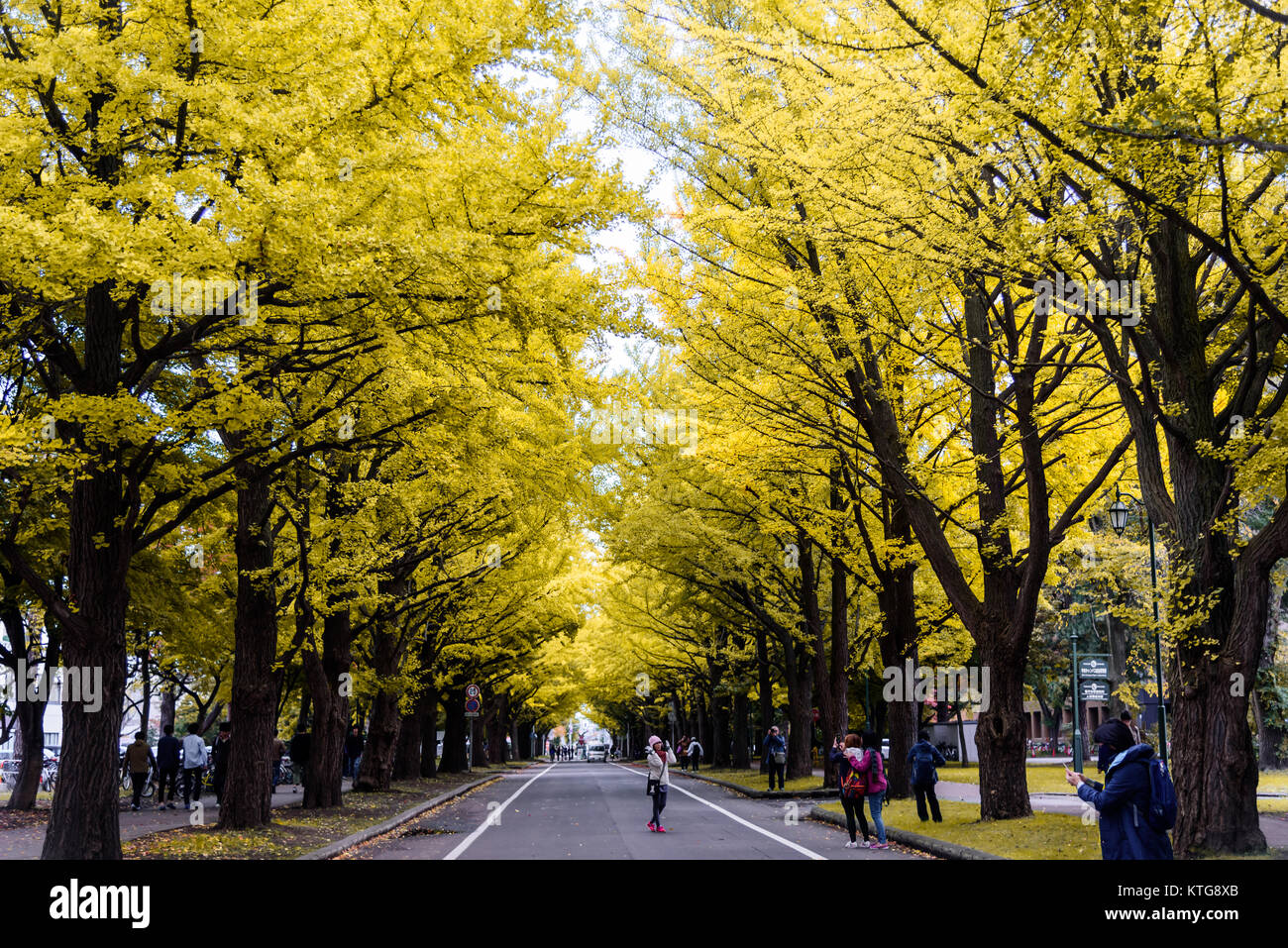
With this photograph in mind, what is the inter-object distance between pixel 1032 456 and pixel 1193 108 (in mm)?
7168

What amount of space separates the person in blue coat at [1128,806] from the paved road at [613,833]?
21.4ft

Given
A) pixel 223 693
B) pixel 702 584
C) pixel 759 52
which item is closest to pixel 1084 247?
pixel 759 52

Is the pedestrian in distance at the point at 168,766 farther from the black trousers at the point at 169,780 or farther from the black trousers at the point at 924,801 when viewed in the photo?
the black trousers at the point at 924,801

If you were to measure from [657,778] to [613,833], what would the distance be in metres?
1.25

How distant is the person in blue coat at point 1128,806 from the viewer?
7426 millimetres

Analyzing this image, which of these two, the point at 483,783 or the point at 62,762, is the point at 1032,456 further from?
the point at 483,783

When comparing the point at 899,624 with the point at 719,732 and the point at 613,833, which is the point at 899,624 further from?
the point at 719,732

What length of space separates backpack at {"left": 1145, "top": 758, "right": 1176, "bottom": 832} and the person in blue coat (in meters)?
0.03

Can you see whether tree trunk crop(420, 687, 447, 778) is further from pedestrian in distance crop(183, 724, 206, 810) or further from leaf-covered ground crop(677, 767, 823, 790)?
pedestrian in distance crop(183, 724, 206, 810)

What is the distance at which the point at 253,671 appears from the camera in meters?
17.0

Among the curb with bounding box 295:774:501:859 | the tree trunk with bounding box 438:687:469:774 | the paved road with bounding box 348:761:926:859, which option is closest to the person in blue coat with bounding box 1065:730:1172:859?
the paved road with bounding box 348:761:926:859

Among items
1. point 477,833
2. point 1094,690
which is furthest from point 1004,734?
point 1094,690

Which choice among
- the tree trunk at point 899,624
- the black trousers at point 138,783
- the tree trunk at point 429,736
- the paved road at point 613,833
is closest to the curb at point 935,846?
the paved road at point 613,833

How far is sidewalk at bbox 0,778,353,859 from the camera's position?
1349 cm
